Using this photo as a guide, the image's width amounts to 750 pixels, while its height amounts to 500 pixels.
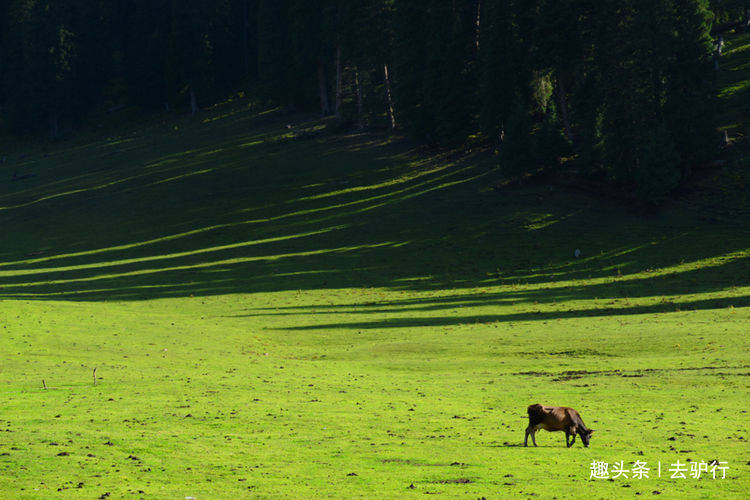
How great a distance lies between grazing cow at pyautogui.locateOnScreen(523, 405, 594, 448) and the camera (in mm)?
16672

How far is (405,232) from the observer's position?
67.7m

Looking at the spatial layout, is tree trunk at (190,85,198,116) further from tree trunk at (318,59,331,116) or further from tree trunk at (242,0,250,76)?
tree trunk at (318,59,331,116)

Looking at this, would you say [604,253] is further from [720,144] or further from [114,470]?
[114,470]

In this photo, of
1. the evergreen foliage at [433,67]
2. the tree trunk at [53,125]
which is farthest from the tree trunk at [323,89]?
Result: the tree trunk at [53,125]

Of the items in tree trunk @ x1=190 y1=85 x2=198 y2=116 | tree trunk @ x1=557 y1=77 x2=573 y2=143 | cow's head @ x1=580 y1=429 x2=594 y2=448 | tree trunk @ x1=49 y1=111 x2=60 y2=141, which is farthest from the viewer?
tree trunk @ x1=49 y1=111 x2=60 y2=141

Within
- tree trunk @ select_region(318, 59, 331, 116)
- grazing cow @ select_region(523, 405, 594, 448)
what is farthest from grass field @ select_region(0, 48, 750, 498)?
tree trunk @ select_region(318, 59, 331, 116)

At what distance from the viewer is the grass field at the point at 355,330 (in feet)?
53.0

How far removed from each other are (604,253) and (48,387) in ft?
145

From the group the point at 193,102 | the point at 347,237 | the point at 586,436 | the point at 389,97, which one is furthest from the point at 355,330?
the point at 193,102

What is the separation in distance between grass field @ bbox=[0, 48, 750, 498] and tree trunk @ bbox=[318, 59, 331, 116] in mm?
9572

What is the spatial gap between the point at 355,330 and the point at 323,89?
7221cm

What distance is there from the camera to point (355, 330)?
4078 centimetres

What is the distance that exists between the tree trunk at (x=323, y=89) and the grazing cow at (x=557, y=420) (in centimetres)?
9217

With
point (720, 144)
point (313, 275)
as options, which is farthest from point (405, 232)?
point (720, 144)
